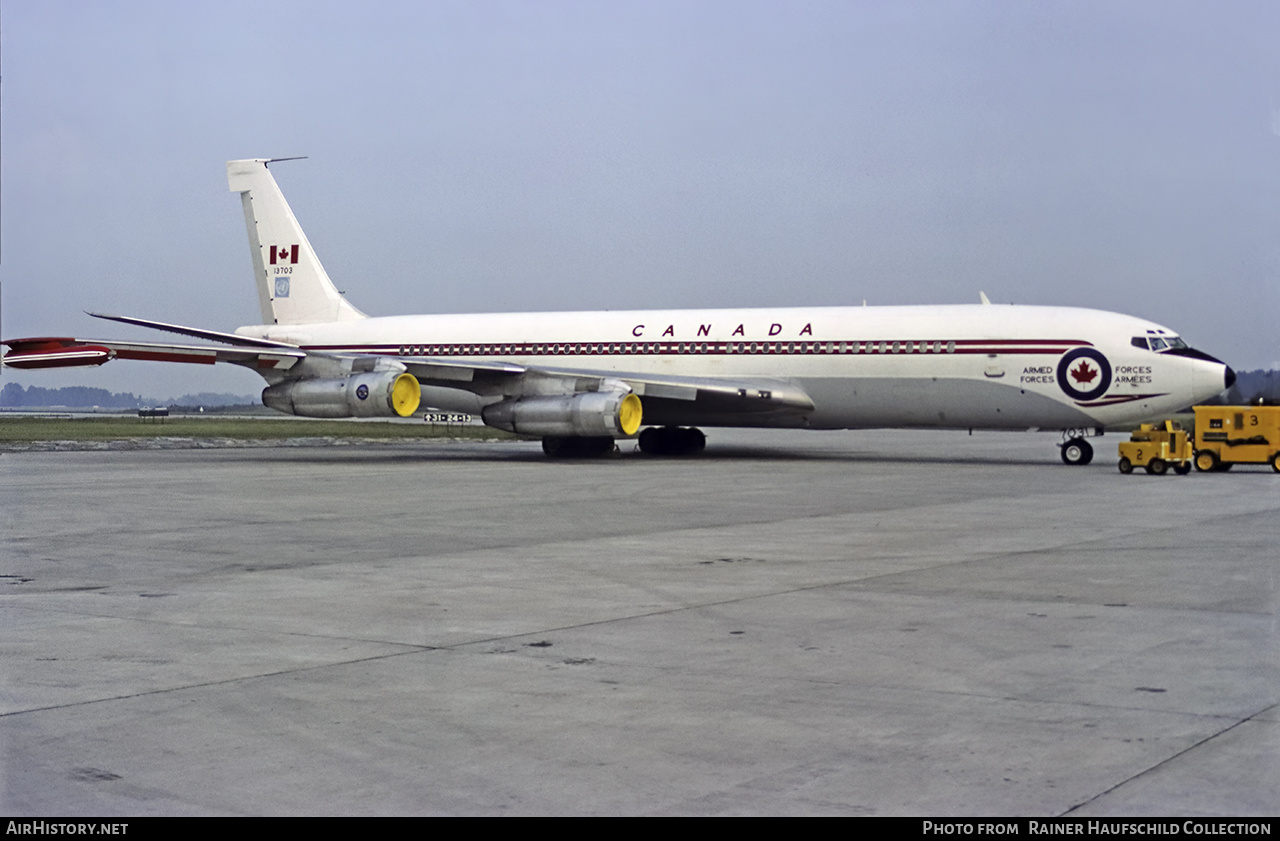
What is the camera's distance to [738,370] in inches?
1209

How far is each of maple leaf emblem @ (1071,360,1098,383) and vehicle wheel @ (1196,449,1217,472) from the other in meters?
2.53

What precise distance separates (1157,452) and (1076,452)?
3.38 meters

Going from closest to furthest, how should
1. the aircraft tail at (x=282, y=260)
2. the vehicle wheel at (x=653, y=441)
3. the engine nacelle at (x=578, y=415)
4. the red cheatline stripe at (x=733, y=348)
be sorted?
the red cheatline stripe at (x=733, y=348)
the engine nacelle at (x=578, y=415)
the vehicle wheel at (x=653, y=441)
the aircraft tail at (x=282, y=260)

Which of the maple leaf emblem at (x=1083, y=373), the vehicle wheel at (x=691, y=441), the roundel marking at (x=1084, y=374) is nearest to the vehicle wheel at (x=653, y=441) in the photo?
the vehicle wheel at (x=691, y=441)

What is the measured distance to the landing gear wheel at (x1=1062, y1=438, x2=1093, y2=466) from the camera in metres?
27.7

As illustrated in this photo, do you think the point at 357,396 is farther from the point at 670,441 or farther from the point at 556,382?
the point at 670,441

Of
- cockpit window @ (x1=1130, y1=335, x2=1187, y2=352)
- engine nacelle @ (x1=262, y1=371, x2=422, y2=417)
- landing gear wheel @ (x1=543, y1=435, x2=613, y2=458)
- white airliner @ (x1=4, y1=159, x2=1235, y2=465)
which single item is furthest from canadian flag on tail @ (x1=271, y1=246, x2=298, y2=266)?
cockpit window @ (x1=1130, y1=335, x2=1187, y2=352)

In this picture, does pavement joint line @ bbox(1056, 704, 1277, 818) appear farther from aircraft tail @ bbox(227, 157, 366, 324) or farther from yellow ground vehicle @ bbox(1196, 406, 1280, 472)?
aircraft tail @ bbox(227, 157, 366, 324)

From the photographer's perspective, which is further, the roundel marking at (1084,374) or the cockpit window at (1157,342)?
the roundel marking at (1084,374)

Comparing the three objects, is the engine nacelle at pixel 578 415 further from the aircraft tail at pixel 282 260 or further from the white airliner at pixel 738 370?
the aircraft tail at pixel 282 260

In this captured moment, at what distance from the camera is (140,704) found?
6.31 meters

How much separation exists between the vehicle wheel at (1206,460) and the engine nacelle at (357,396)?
16.3 meters

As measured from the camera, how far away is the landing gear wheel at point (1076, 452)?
2772 cm

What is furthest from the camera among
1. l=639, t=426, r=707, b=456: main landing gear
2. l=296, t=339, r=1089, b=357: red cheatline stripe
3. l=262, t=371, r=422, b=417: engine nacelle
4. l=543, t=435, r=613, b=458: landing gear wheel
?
l=639, t=426, r=707, b=456: main landing gear
